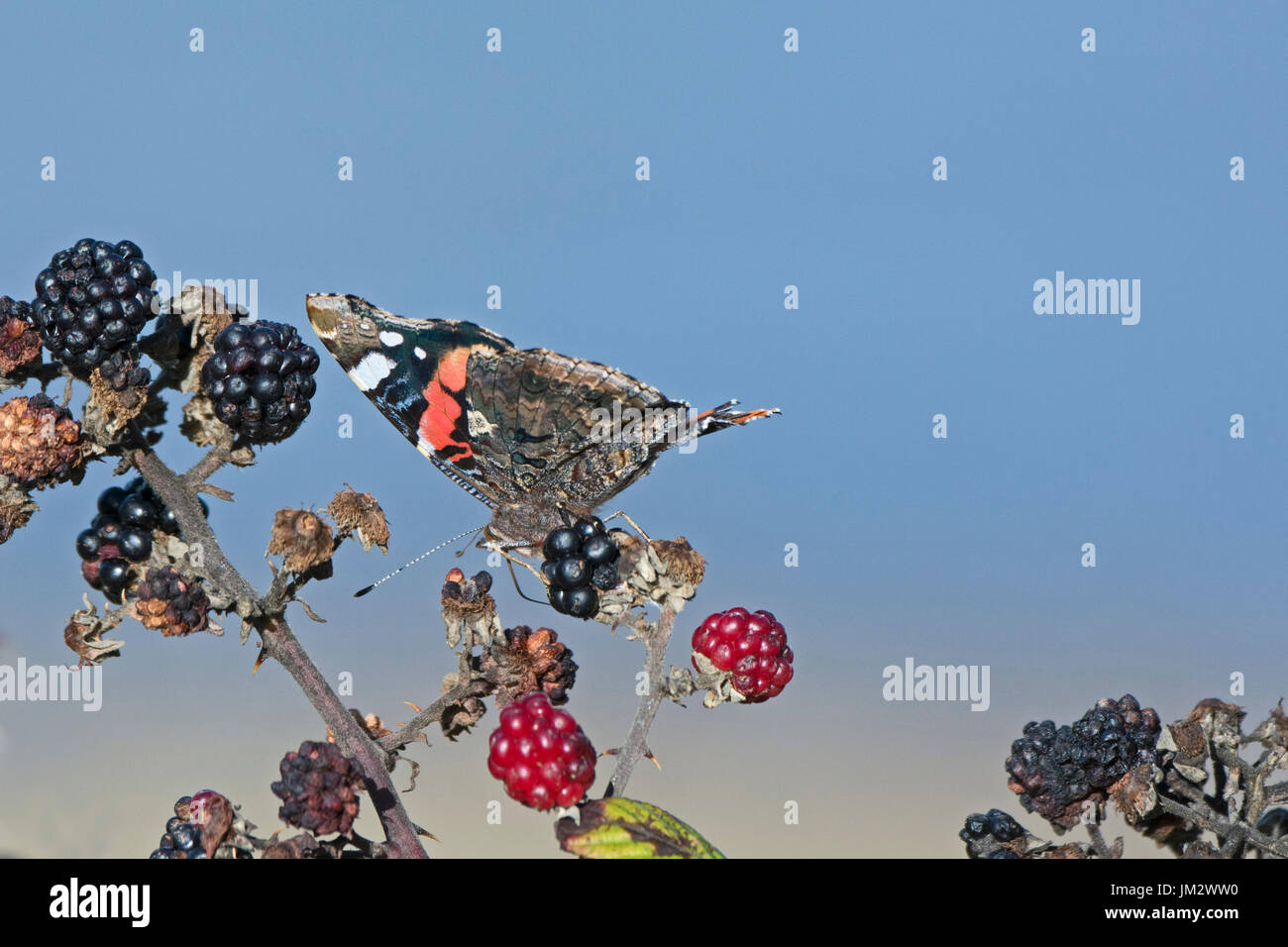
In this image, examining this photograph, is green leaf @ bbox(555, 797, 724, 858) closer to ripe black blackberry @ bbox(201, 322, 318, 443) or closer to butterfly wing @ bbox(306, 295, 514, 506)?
ripe black blackberry @ bbox(201, 322, 318, 443)

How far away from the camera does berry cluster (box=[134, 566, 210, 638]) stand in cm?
262

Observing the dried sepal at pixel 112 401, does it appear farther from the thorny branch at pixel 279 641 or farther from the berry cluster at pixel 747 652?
the berry cluster at pixel 747 652

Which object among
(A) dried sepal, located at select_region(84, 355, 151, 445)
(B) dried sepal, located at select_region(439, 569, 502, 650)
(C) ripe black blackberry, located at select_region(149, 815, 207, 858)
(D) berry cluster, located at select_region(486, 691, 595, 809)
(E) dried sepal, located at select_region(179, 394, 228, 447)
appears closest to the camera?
(D) berry cluster, located at select_region(486, 691, 595, 809)

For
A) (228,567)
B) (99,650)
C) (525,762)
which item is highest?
(228,567)

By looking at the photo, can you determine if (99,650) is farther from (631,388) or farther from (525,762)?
(631,388)

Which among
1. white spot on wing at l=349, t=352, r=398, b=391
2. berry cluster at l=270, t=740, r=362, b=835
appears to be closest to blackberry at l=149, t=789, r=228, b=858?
berry cluster at l=270, t=740, r=362, b=835

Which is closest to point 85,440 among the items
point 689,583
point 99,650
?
point 99,650

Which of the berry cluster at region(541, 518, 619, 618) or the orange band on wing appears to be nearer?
the berry cluster at region(541, 518, 619, 618)

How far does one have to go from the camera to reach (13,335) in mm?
2756

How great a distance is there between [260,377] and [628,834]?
1429 millimetres

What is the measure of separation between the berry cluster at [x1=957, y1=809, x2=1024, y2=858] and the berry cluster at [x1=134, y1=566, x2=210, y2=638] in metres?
1.97

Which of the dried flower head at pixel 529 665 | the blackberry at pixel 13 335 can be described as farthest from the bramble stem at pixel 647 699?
the blackberry at pixel 13 335
